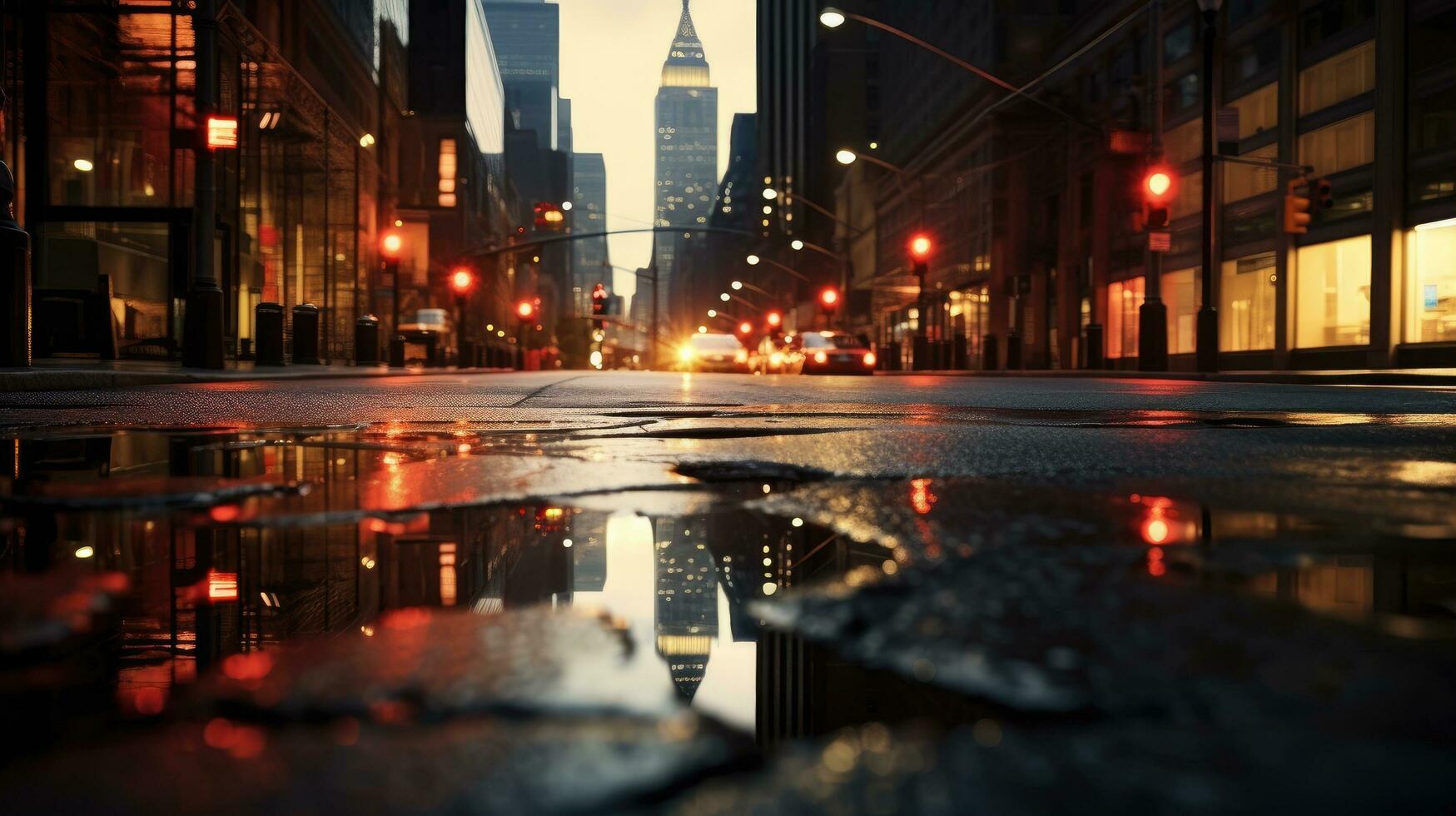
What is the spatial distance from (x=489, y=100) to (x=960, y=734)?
402 feet

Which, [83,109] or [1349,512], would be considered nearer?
[1349,512]

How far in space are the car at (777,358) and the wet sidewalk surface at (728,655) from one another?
35.7m

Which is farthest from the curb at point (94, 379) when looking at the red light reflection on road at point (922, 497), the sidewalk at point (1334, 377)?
the sidewalk at point (1334, 377)

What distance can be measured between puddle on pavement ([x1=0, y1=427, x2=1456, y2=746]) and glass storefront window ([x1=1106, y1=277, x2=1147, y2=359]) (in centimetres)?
3913

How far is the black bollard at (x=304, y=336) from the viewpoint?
28.2 metres

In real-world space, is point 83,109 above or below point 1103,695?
above

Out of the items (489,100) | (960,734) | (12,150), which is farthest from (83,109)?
(489,100)

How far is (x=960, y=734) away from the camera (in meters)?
1.02

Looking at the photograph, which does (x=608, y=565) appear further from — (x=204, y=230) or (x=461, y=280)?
(x=461, y=280)

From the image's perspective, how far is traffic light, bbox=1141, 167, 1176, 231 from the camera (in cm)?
2362

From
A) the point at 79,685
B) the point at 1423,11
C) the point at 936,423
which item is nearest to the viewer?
the point at 79,685

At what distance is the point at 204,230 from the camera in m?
17.6

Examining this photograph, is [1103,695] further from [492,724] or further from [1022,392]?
[1022,392]

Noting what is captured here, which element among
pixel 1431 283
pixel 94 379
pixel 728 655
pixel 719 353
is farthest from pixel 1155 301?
pixel 719 353
